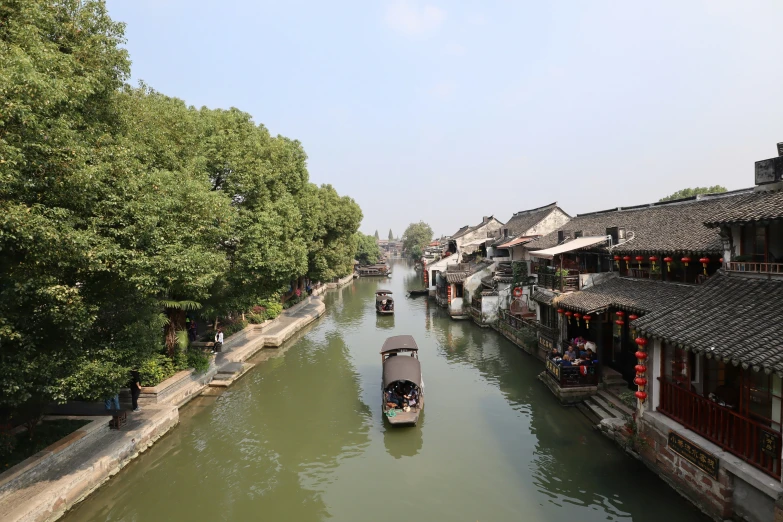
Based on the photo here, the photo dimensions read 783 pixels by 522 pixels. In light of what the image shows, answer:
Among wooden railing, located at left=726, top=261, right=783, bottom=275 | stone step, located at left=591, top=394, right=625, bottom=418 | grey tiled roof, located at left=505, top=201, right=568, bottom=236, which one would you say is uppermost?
grey tiled roof, located at left=505, top=201, right=568, bottom=236

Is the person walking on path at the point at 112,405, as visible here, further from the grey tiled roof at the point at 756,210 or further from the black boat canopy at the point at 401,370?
the grey tiled roof at the point at 756,210

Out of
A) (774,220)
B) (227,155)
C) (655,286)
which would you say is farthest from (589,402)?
(227,155)

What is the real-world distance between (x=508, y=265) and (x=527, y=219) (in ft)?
27.9

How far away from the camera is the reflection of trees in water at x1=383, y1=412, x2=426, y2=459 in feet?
40.9

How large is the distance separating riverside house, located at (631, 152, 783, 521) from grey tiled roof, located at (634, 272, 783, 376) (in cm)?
2

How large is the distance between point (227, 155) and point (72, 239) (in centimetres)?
1167

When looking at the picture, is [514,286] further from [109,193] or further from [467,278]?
[109,193]

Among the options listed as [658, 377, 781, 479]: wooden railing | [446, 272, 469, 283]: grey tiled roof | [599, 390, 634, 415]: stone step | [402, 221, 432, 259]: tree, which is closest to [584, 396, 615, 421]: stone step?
[599, 390, 634, 415]: stone step

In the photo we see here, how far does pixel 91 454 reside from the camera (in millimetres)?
10938

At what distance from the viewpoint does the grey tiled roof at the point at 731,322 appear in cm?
718

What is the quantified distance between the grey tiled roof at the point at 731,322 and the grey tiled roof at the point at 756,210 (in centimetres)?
137

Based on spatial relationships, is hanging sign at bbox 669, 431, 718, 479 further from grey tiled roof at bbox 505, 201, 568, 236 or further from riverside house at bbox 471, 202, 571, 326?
grey tiled roof at bbox 505, 201, 568, 236

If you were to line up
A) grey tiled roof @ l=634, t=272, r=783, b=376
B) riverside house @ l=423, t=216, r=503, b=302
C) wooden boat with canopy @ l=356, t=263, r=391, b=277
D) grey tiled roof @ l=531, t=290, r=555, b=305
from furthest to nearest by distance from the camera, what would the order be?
1. wooden boat with canopy @ l=356, t=263, r=391, b=277
2. riverside house @ l=423, t=216, r=503, b=302
3. grey tiled roof @ l=531, t=290, r=555, b=305
4. grey tiled roof @ l=634, t=272, r=783, b=376

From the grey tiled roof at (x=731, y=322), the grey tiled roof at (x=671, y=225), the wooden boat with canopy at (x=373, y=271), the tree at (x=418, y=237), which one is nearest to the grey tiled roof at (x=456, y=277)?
the grey tiled roof at (x=671, y=225)
